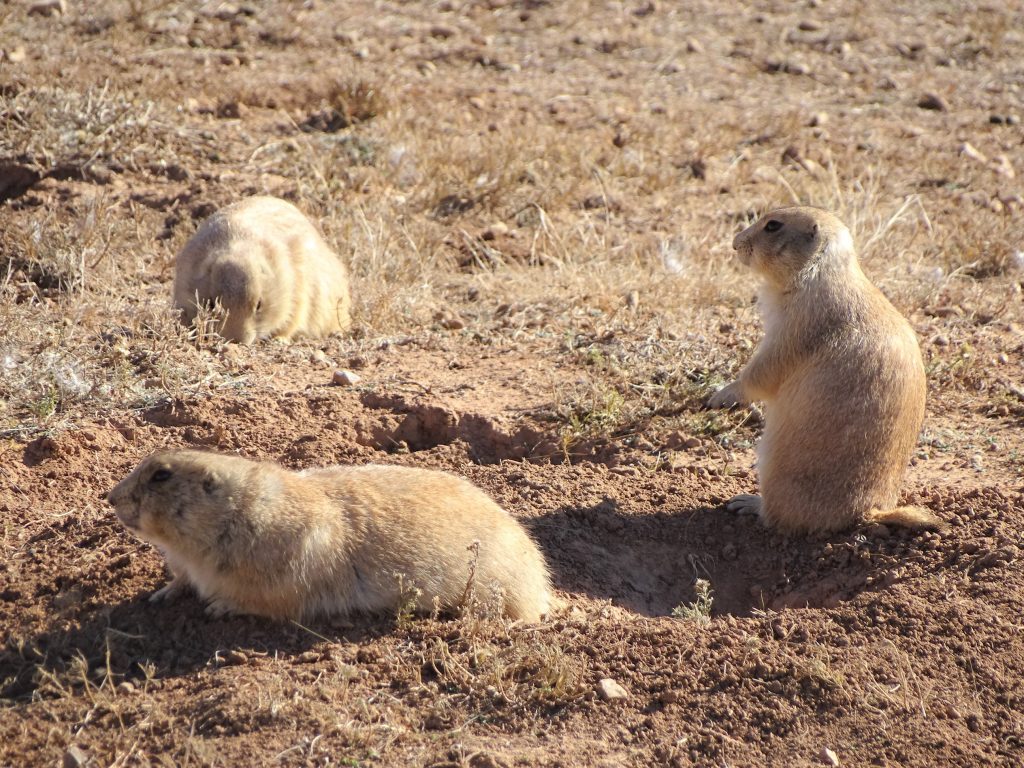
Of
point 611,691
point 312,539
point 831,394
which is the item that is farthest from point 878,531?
point 312,539

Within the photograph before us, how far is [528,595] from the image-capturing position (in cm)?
480

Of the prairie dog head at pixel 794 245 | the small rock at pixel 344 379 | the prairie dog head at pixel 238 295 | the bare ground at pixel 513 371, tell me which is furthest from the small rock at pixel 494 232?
the prairie dog head at pixel 794 245

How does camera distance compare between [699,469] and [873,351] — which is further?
[699,469]

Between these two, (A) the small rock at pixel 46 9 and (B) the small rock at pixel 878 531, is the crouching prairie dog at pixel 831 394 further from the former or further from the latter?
(A) the small rock at pixel 46 9

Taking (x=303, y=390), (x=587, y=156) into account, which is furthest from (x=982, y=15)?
(x=303, y=390)

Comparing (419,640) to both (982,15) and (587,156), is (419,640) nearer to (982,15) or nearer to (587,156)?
(587,156)

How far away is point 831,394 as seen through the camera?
5.53 m

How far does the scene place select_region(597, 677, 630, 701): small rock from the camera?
13.7 feet

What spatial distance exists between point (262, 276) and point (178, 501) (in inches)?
134

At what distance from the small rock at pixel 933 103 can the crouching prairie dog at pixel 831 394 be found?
829 cm

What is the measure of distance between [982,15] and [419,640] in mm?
14600

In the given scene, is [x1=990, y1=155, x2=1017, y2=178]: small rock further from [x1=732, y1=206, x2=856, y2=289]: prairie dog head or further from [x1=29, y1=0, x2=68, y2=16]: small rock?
[x1=29, y1=0, x2=68, y2=16]: small rock

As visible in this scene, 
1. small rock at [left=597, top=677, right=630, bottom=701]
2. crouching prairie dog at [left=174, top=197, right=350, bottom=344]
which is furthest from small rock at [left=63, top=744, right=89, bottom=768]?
crouching prairie dog at [left=174, top=197, right=350, bottom=344]

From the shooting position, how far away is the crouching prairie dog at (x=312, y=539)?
14.4 feet
